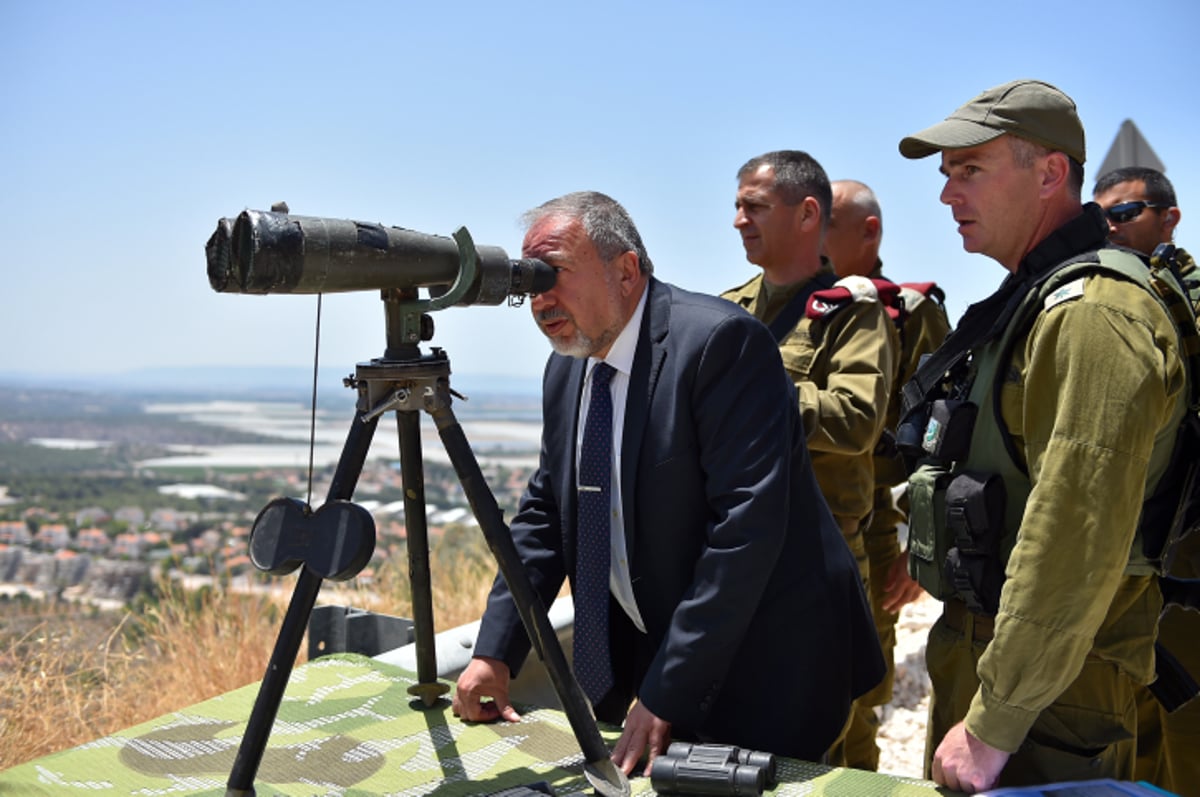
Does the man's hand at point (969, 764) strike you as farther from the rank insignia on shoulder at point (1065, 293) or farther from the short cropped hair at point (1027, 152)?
the short cropped hair at point (1027, 152)

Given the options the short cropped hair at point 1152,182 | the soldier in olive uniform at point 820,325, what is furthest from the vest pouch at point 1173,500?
the short cropped hair at point 1152,182

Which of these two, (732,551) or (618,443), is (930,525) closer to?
(732,551)

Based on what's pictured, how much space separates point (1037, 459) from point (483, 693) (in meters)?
1.42

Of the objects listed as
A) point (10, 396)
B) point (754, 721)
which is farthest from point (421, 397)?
point (10, 396)

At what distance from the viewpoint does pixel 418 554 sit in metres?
2.64

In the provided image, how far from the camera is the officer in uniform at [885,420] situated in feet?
14.5

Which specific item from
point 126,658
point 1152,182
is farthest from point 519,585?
point 1152,182

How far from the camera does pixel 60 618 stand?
5.53 meters

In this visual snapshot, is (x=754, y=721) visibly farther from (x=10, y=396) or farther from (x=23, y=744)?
(x=10, y=396)

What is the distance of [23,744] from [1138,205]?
4.97 metres

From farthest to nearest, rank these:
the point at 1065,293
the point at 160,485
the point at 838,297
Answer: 1. the point at 160,485
2. the point at 838,297
3. the point at 1065,293

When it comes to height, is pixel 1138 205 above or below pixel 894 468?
above

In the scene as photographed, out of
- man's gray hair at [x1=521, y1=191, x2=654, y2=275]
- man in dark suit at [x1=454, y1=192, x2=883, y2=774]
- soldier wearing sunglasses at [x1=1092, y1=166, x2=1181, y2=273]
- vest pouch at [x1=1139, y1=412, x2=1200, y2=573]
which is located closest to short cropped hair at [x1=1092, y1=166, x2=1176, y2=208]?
soldier wearing sunglasses at [x1=1092, y1=166, x2=1181, y2=273]

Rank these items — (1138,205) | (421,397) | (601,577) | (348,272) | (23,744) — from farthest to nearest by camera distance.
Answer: (1138,205)
(23,744)
(601,577)
(421,397)
(348,272)
